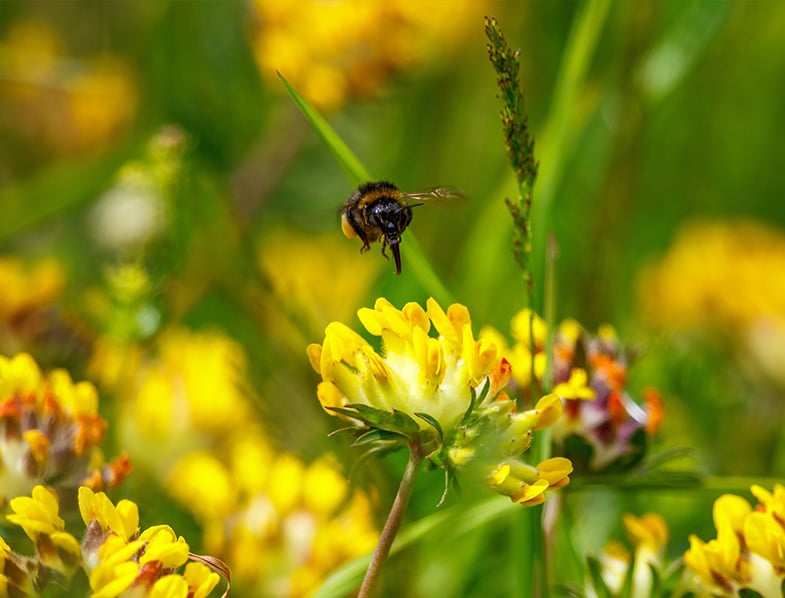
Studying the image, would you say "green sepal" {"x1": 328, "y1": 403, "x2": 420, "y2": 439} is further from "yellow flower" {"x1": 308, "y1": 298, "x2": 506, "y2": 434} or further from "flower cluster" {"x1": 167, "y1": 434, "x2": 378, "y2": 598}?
"flower cluster" {"x1": 167, "y1": 434, "x2": 378, "y2": 598}

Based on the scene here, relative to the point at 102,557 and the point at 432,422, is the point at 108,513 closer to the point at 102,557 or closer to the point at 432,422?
the point at 102,557

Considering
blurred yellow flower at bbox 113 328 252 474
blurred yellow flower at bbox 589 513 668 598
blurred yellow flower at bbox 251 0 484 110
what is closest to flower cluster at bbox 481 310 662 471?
blurred yellow flower at bbox 589 513 668 598

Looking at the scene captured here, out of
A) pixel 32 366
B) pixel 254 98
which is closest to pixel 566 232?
pixel 254 98

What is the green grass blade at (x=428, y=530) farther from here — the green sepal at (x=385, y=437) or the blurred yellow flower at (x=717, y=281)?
the blurred yellow flower at (x=717, y=281)

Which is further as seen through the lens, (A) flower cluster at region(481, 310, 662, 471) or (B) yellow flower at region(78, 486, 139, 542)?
(A) flower cluster at region(481, 310, 662, 471)

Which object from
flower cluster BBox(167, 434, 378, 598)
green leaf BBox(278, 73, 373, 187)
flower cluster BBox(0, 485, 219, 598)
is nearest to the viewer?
flower cluster BBox(0, 485, 219, 598)

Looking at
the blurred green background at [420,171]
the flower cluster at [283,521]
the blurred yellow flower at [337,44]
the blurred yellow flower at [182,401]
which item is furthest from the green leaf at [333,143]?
the blurred yellow flower at [337,44]

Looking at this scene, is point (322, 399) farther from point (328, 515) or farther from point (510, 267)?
point (510, 267)
